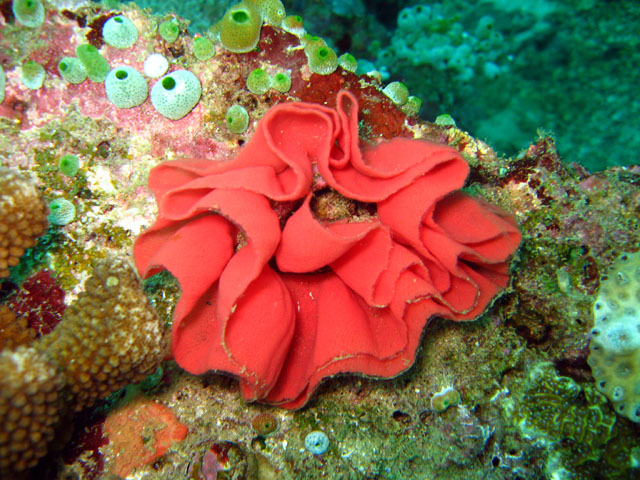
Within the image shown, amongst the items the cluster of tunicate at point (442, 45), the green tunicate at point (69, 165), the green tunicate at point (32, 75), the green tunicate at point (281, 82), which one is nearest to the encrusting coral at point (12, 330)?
the green tunicate at point (69, 165)

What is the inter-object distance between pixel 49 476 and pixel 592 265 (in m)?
4.47

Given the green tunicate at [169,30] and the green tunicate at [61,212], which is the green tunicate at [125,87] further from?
the green tunicate at [61,212]

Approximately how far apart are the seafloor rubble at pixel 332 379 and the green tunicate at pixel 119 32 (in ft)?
0.24

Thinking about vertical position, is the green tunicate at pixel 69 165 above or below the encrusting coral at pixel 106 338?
above

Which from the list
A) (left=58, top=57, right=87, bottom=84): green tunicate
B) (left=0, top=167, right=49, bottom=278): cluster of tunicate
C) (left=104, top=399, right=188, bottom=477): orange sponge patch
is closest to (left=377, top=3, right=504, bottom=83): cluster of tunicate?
(left=58, top=57, right=87, bottom=84): green tunicate

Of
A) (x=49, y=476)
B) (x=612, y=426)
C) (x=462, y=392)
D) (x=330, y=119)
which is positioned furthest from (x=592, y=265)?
(x=49, y=476)

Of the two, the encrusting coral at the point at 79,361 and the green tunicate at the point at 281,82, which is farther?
the green tunicate at the point at 281,82

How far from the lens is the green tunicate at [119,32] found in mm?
2764

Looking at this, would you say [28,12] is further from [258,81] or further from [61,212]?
[258,81]

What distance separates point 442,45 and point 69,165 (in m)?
12.6

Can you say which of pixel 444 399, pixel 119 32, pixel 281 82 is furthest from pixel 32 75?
pixel 444 399

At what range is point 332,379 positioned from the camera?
295cm

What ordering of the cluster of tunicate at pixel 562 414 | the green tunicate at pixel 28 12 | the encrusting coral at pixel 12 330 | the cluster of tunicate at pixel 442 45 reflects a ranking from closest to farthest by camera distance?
the encrusting coral at pixel 12 330 < the green tunicate at pixel 28 12 < the cluster of tunicate at pixel 562 414 < the cluster of tunicate at pixel 442 45

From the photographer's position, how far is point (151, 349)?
2340 millimetres
